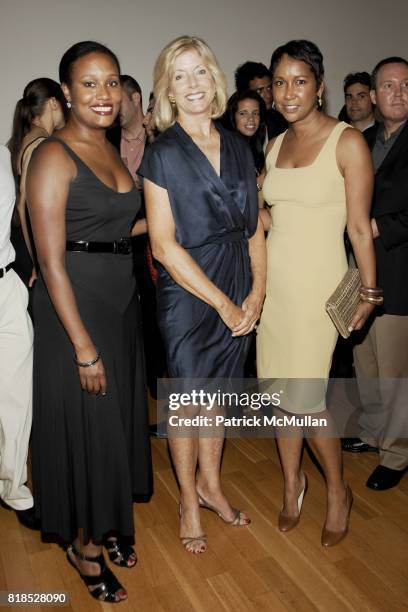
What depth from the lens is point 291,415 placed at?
228cm

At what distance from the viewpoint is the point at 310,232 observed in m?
2.10

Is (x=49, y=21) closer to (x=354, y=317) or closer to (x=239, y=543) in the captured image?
(x=354, y=317)

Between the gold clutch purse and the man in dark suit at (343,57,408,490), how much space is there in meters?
0.48

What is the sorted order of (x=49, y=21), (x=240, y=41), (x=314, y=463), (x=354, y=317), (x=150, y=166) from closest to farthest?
(x=150, y=166)
(x=354, y=317)
(x=314, y=463)
(x=49, y=21)
(x=240, y=41)

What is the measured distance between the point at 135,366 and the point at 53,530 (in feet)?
2.14

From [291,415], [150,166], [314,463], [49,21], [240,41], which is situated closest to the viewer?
[150,166]

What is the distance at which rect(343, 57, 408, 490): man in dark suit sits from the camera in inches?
97.7

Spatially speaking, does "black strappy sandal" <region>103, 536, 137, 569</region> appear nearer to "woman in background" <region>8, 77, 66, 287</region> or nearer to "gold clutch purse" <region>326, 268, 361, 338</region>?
"gold clutch purse" <region>326, 268, 361, 338</region>

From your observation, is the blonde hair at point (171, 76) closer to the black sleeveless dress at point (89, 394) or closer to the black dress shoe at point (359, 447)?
the black sleeveless dress at point (89, 394)

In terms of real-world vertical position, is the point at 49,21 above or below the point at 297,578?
above

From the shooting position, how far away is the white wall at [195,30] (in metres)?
5.05

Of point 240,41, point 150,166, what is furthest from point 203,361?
point 240,41

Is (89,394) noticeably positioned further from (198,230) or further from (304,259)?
(304,259)

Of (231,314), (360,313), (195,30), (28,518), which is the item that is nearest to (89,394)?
(231,314)
